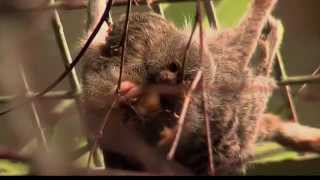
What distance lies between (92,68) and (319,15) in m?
1.01

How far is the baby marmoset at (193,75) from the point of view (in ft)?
7.34

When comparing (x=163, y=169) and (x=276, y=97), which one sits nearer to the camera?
(x=163, y=169)

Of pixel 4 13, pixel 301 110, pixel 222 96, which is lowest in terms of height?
pixel 301 110

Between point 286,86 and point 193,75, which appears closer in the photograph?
point 193,75

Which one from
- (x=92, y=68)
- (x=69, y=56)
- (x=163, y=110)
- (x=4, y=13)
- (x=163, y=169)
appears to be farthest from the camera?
(x=69, y=56)

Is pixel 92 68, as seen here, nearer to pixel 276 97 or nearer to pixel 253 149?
pixel 253 149

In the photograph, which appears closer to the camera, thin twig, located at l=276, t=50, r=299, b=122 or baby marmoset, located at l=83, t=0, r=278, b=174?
baby marmoset, located at l=83, t=0, r=278, b=174

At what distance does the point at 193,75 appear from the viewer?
220 centimetres

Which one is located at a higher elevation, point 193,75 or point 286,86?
point 193,75

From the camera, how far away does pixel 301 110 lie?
3082 mm

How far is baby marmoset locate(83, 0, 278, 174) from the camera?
7.34 ft

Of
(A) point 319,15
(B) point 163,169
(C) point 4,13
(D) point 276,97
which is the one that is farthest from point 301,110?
(C) point 4,13

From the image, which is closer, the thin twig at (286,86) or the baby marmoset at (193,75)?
the baby marmoset at (193,75)

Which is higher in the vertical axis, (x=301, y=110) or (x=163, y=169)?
(x=163, y=169)
